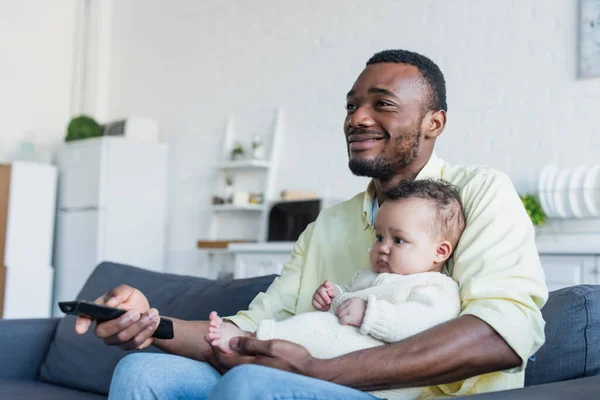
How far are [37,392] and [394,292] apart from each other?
1.40m

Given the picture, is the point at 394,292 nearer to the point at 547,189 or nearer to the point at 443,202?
the point at 443,202

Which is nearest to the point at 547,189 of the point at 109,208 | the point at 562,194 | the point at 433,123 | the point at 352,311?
the point at 562,194

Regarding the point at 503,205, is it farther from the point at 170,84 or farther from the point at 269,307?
the point at 170,84

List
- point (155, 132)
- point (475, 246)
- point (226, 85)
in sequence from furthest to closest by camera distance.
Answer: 1. point (155, 132)
2. point (226, 85)
3. point (475, 246)

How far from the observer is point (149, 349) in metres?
2.20

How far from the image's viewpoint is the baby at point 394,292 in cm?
137

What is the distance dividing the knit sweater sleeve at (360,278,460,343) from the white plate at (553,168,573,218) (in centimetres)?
245

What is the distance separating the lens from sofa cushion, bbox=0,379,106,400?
2.27 metres

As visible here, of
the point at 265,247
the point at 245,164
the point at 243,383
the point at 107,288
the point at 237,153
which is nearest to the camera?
the point at 243,383

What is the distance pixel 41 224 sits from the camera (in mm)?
6246

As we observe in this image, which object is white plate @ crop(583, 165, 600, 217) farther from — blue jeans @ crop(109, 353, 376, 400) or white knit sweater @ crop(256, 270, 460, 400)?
blue jeans @ crop(109, 353, 376, 400)

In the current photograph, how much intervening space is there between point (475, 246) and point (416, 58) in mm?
554

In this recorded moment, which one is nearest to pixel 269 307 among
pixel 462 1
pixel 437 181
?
pixel 437 181

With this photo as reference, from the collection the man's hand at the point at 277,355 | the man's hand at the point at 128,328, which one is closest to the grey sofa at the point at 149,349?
the man's hand at the point at 277,355
